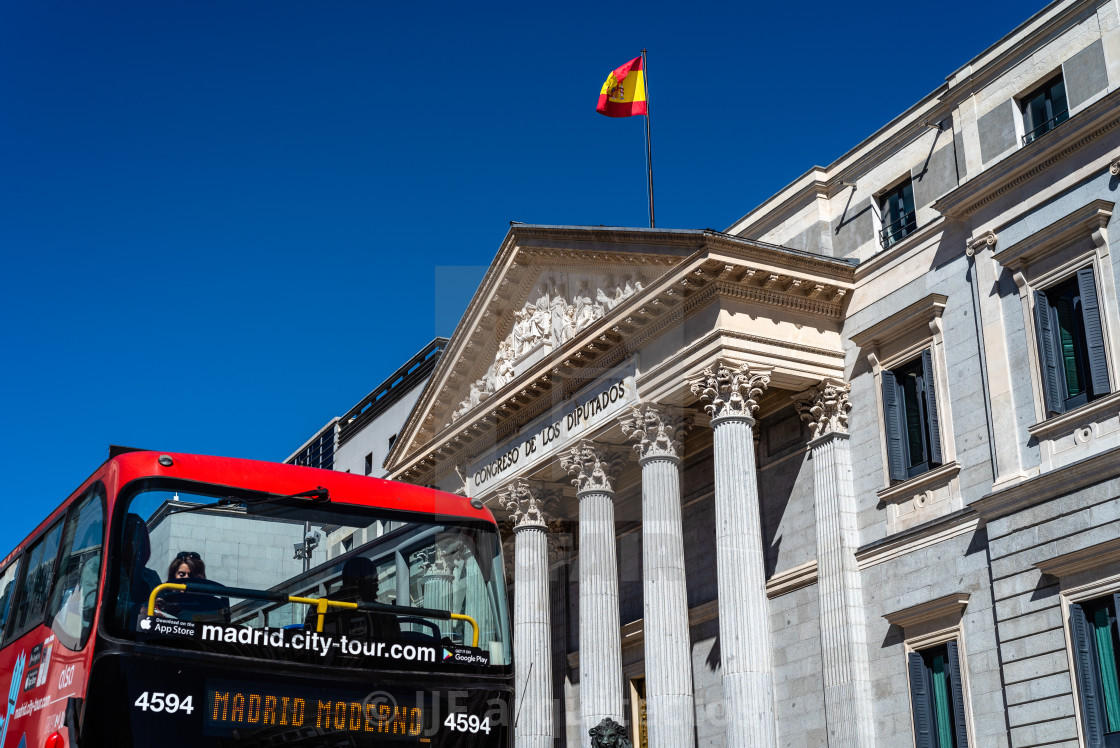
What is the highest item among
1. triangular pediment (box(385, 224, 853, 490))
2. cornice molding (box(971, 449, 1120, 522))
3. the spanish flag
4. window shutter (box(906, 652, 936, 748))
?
the spanish flag

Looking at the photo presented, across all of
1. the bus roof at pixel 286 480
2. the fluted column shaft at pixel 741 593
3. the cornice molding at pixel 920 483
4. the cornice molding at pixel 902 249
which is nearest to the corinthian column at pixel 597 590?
the fluted column shaft at pixel 741 593

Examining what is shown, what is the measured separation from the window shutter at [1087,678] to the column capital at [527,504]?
521 inches

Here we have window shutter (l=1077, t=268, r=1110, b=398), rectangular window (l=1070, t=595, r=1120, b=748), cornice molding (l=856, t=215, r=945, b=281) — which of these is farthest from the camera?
cornice molding (l=856, t=215, r=945, b=281)

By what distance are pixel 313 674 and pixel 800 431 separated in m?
15.9

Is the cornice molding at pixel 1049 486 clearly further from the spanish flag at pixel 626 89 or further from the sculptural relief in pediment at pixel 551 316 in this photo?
the spanish flag at pixel 626 89

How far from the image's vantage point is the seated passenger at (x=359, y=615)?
37.1 ft

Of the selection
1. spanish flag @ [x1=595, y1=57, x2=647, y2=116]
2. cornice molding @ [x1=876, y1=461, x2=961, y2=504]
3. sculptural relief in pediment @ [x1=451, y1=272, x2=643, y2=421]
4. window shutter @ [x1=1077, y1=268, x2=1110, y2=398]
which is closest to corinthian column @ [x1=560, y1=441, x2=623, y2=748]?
sculptural relief in pediment @ [x1=451, y1=272, x2=643, y2=421]

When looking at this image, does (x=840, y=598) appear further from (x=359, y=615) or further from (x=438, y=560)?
(x=359, y=615)

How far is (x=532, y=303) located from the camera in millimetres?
29953

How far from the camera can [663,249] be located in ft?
80.7

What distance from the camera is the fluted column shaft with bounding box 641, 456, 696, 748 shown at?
893 inches

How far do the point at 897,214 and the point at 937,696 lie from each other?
930 centimetres

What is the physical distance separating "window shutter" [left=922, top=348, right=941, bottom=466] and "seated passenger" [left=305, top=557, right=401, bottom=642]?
1330 centimetres

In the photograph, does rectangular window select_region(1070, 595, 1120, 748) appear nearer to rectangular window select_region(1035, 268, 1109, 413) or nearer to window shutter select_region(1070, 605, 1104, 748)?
window shutter select_region(1070, 605, 1104, 748)
